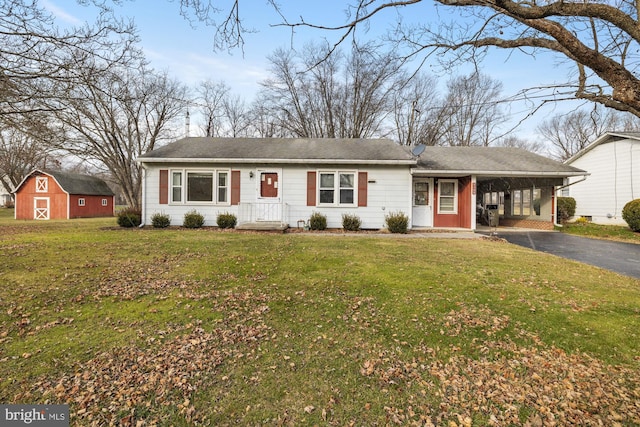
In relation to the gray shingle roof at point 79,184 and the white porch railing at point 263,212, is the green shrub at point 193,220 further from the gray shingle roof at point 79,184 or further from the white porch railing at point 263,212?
the gray shingle roof at point 79,184

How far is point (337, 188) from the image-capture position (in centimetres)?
1170

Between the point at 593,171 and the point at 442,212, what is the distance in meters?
11.2

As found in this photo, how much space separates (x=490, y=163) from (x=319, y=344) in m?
12.9

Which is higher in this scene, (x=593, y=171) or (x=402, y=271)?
(x=593, y=171)

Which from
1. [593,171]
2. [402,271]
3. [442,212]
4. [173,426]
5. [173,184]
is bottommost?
[173,426]

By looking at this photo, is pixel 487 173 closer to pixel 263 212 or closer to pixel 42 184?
pixel 263 212

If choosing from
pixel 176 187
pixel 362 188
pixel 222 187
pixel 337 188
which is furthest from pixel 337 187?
pixel 176 187

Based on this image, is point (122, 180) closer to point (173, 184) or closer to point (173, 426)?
point (173, 184)

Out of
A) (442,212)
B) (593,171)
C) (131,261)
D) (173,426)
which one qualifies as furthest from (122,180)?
(593,171)

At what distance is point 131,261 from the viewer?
6.05 m

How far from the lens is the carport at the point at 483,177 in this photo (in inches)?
475

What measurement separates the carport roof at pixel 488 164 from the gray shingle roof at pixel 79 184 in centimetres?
2511

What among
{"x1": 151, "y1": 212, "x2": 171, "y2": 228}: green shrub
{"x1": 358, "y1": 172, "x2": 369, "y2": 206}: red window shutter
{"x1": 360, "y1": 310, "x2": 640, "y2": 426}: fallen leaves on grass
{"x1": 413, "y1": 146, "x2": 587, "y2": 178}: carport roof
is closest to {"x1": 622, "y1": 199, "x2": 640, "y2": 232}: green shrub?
{"x1": 413, "y1": 146, "x2": 587, "y2": 178}: carport roof

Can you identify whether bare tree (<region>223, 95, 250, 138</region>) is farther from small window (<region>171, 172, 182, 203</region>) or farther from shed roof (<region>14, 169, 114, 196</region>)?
small window (<region>171, 172, 182, 203</region>)
